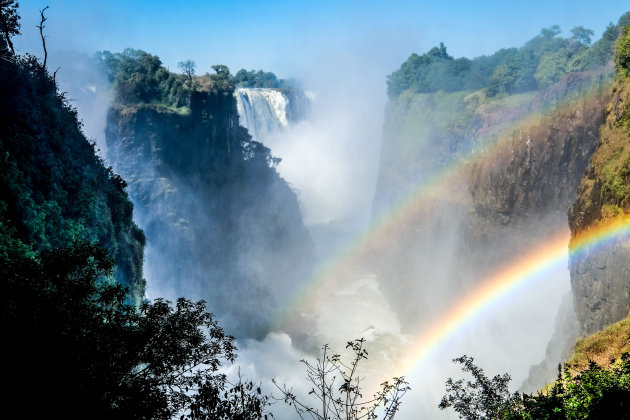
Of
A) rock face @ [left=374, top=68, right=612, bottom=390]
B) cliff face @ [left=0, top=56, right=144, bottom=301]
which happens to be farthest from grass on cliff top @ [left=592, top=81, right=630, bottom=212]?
cliff face @ [left=0, top=56, right=144, bottom=301]

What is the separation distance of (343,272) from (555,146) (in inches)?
1686

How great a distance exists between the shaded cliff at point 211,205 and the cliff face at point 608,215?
115 ft

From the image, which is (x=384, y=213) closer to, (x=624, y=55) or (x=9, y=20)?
(x=624, y=55)

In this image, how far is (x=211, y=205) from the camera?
49.2 m

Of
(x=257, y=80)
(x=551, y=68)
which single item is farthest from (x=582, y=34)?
(x=257, y=80)

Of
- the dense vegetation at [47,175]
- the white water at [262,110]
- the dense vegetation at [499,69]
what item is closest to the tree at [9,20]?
the dense vegetation at [47,175]

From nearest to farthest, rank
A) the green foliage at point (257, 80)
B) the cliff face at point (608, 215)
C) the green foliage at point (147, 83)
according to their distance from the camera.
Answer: the cliff face at point (608, 215), the green foliage at point (147, 83), the green foliage at point (257, 80)

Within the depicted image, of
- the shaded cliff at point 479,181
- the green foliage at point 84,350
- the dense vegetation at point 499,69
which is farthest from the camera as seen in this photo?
the dense vegetation at point 499,69

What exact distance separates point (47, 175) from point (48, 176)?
63mm

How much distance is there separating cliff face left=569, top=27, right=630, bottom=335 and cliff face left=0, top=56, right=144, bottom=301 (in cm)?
2672

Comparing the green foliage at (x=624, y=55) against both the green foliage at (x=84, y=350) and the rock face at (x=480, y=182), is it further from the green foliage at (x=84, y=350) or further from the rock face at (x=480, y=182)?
the green foliage at (x=84, y=350)

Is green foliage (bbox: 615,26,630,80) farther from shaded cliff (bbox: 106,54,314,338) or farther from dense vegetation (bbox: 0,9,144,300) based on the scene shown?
shaded cliff (bbox: 106,54,314,338)

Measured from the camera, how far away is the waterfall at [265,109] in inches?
2648

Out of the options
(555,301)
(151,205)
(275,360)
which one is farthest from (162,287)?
A: (555,301)
